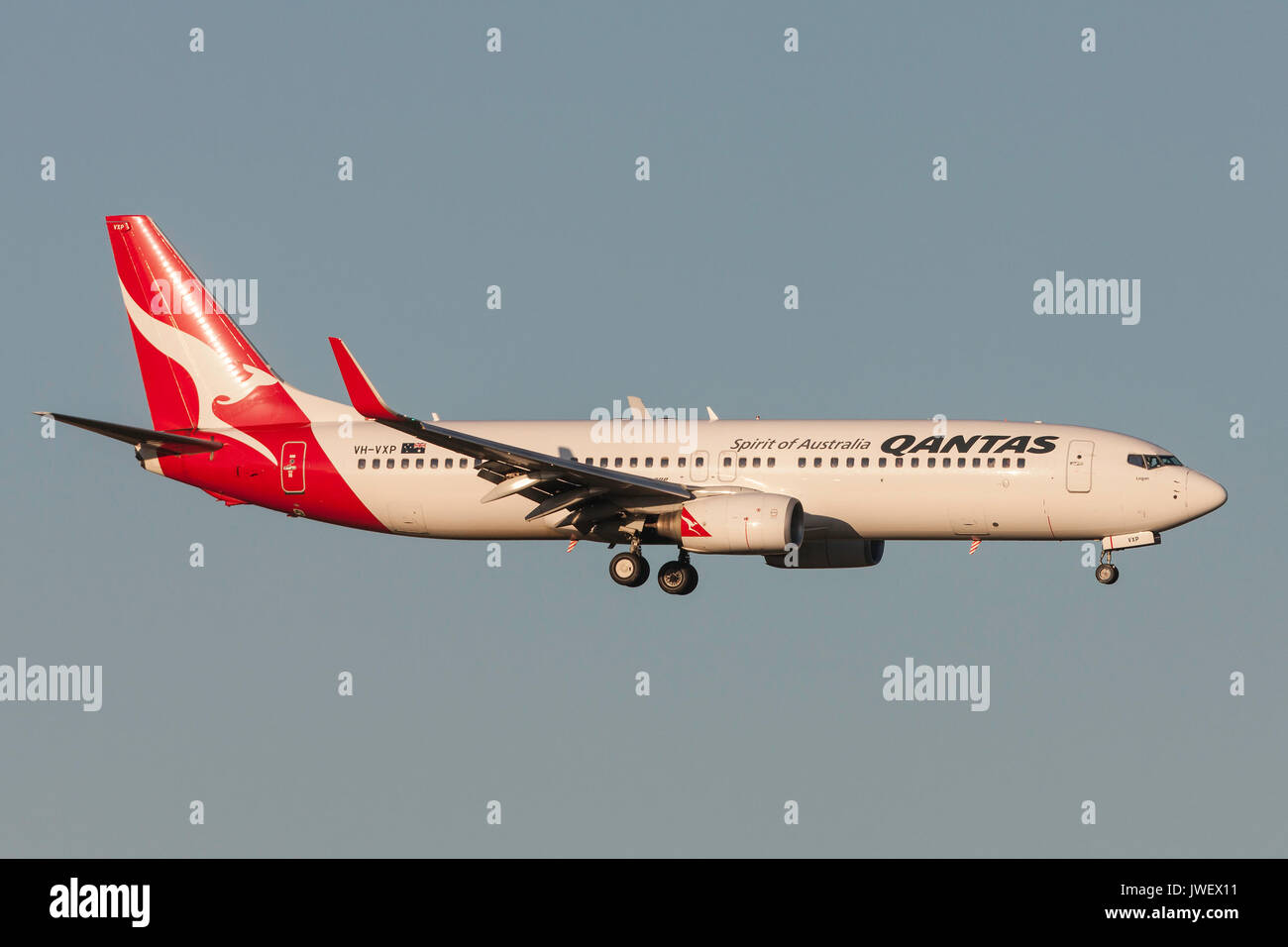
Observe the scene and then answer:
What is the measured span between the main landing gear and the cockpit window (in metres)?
12.7

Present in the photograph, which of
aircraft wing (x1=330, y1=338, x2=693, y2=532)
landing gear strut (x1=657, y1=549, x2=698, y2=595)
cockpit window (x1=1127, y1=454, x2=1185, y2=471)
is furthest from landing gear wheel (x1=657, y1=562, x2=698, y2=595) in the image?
cockpit window (x1=1127, y1=454, x2=1185, y2=471)

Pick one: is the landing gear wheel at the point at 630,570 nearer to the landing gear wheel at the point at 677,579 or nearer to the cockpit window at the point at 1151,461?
the landing gear wheel at the point at 677,579

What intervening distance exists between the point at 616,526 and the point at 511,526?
3.29 meters

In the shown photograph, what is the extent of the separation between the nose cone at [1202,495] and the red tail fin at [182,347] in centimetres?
2674

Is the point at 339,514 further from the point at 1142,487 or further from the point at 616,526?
the point at 1142,487

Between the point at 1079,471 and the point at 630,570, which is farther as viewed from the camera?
the point at 630,570

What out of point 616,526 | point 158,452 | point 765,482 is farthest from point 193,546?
point 765,482

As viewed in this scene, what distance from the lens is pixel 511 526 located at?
210 feet

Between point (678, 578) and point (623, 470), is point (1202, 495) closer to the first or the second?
point (678, 578)

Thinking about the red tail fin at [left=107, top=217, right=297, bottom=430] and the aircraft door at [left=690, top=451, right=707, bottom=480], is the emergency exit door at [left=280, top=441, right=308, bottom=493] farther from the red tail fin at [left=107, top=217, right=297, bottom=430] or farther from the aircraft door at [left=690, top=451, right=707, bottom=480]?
the aircraft door at [left=690, top=451, right=707, bottom=480]

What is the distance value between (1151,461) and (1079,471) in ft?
6.86

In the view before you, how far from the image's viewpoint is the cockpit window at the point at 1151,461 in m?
59.9

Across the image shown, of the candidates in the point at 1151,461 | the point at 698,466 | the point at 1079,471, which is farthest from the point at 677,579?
the point at 1151,461

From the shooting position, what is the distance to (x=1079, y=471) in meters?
59.7
